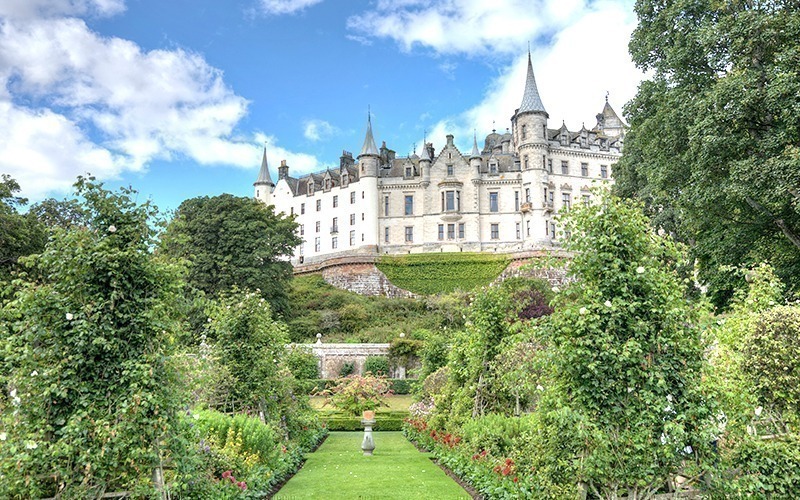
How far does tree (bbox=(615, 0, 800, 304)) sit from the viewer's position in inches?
614

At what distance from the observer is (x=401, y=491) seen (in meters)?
10.7

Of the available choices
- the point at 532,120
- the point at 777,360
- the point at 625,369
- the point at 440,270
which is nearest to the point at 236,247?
the point at 440,270

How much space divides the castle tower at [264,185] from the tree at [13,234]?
42267 mm

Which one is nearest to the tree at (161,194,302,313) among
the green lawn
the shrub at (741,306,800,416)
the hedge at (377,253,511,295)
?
the green lawn

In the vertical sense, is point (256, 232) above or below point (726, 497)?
above

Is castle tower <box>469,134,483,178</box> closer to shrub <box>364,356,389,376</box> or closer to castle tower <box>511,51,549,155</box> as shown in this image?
castle tower <box>511,51,549,155</box>

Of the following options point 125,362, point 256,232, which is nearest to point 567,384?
point 125,362

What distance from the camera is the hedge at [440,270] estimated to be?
179 feet

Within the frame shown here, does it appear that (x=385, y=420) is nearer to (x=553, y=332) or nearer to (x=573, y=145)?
(x=553, y=332)

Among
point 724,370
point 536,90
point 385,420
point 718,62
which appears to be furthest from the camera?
point 536,90

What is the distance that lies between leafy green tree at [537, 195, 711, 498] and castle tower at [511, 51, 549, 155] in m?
52.3

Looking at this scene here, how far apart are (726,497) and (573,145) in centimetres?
5643

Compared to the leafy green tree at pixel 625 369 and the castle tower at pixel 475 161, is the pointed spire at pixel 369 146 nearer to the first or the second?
the castle tower at pixel 475 161

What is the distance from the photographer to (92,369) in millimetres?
6895
